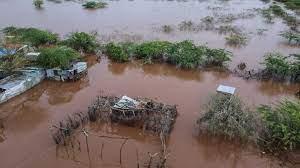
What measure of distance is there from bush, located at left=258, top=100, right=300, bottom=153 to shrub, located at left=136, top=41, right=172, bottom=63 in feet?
16.0

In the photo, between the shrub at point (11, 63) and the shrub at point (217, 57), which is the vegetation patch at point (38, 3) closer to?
the shrub at point (11, 63)

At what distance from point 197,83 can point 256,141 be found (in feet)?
11.4

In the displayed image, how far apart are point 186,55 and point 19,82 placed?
5303mm

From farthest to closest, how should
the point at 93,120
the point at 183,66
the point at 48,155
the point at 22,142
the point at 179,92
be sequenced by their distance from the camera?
the point at 183,66 → the point at 179,92 → the point at 93,120 → the point at 22,142 → the point at 48,155

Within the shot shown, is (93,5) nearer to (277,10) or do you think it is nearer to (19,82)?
(19,82)

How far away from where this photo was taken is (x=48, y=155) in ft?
26.1

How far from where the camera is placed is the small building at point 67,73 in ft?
36.1

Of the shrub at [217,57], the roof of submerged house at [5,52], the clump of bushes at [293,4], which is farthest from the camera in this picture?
the clump of bushes at [293,4]

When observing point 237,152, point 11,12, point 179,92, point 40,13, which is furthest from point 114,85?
point 11,12

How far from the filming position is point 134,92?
10.6 metres

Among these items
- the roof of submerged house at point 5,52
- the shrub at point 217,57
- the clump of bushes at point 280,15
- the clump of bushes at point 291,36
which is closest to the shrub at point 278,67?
the shrub at point 217,57

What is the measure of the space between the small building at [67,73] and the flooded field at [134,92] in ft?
0.66

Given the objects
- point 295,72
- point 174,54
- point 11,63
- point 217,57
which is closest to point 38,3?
point 11,63

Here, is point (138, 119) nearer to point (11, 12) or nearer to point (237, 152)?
point (237, 152)
